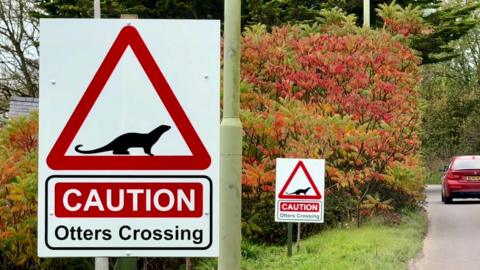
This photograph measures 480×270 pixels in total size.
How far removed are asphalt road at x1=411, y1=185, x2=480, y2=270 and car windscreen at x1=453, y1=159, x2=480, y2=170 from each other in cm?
128

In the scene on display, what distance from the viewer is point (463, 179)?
84.9 ft

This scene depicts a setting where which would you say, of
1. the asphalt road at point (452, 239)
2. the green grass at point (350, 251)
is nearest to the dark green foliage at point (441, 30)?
the asphalt road at point (452, 239)

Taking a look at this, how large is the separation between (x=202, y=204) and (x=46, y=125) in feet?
2.07

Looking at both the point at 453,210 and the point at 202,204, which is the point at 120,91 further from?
the point at 453,210

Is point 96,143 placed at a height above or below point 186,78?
below

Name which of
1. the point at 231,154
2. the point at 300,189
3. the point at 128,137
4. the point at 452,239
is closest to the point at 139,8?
the point at 452,239

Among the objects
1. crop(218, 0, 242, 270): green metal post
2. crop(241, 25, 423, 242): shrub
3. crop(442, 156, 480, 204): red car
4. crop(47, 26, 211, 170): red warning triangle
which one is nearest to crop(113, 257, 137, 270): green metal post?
crop(47, 26, 211, 170): red warning triangle

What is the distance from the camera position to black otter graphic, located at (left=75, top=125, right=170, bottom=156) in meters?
3.17

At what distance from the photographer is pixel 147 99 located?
320 centimetres

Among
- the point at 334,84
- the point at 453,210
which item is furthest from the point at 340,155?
the point at 453,210

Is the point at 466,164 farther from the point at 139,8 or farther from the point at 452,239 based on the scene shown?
the point at 139,8

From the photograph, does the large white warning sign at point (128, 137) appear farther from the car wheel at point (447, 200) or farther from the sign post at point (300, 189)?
the car wheel at point (447, 200)

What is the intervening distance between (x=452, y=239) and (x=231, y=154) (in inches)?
469

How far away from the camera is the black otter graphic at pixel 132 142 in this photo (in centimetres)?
317
